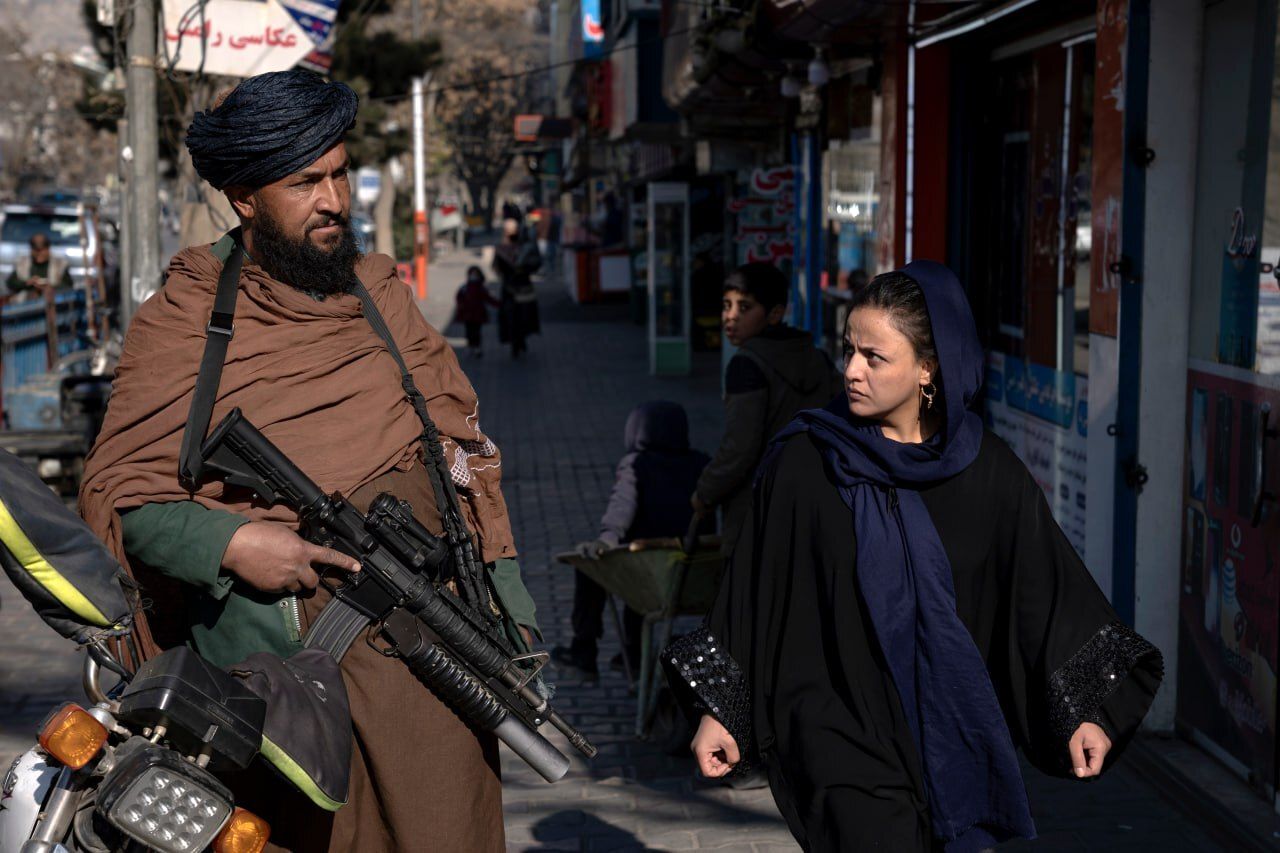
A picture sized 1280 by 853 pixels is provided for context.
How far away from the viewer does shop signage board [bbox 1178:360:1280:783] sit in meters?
4.70

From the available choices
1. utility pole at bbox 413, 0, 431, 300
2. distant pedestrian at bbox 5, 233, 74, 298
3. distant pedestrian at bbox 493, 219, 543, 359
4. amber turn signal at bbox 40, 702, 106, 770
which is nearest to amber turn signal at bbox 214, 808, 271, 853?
amber turn signal at bbox 40, 702, 106, 770

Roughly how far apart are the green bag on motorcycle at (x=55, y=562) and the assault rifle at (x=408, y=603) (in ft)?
1.62

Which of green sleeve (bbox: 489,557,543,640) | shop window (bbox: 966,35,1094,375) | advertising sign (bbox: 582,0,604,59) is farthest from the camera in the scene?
advertising sign (bbox: 582,0,604,59)

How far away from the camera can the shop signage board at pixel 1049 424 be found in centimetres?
629

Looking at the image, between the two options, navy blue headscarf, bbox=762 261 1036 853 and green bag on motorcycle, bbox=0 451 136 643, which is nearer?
green bag on motorcycle, bbox=0 451 136 643

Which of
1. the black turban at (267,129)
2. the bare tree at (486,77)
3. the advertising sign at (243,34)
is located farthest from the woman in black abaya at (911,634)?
the bare tree at (486,77)

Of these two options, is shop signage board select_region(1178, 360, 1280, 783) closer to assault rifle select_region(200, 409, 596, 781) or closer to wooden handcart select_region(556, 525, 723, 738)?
wooden handcart select_region(556, 525, 723, 738)

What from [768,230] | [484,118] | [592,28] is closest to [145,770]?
[768,230]

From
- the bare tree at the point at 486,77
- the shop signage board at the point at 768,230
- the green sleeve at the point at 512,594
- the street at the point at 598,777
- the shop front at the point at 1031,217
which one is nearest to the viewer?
the green sleeve at the point at 512,594

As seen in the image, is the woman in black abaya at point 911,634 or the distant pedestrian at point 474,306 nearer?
the woman in black abaya at point 911,634

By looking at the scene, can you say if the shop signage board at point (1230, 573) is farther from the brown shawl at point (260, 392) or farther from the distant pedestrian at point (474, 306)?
→ the distant pedestrian at point (474, 306)

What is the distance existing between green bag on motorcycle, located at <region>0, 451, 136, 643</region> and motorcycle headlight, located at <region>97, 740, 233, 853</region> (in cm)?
22

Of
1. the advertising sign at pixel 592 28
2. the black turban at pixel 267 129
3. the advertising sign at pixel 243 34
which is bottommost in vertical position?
the black turban at pixel 267 129

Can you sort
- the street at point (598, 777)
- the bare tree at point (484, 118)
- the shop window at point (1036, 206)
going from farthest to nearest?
1. the bare tree at point (484, 118)
2. the shop window at point (1036, 206)
3. the street at point (598, 777)
